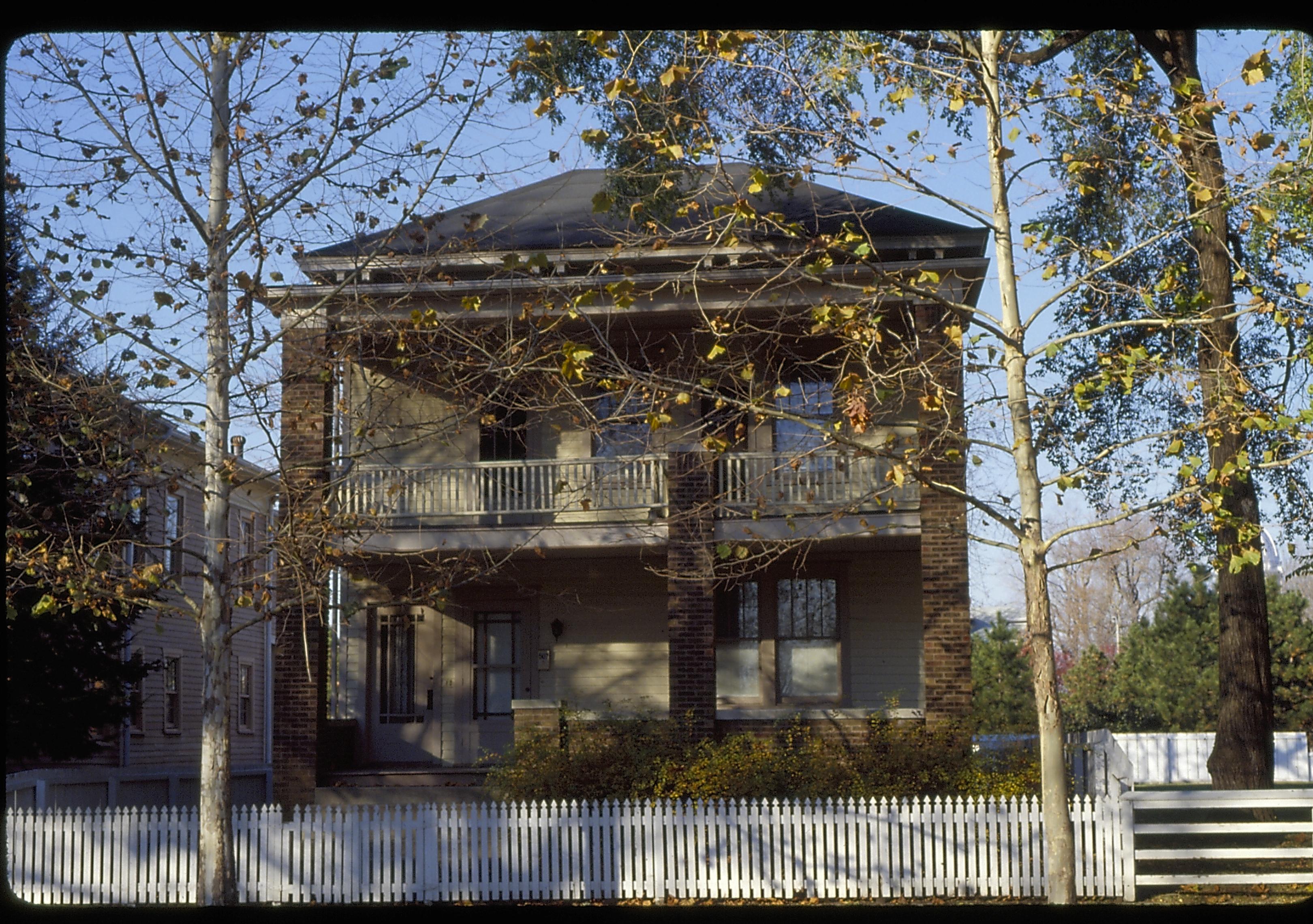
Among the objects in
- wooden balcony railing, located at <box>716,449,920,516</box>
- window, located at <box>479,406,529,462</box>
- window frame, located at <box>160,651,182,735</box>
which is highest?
window, located at <box>479,406,529,462</box>

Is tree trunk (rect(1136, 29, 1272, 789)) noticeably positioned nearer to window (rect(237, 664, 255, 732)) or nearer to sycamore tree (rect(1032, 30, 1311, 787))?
sycamore tree (rect(1032, 30, 1311, 787))

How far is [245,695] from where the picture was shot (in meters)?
30.0

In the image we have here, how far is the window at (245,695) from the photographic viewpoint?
2889 centimetres

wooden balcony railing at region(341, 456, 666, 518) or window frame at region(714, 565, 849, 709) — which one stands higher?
wooden balcony railing at region(341, 456, 666, 518)

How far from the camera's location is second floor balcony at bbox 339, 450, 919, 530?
54.7ft

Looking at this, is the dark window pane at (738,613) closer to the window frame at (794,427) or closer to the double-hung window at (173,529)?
the window frame at (794,427)

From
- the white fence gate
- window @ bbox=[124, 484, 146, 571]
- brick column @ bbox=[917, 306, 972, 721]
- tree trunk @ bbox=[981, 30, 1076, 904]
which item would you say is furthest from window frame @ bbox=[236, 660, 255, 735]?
tree trunk @ bbox=[981, 30, 1076, 904]

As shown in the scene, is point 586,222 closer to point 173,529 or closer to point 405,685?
point 405,685

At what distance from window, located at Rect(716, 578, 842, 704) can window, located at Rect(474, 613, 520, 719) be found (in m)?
2.96

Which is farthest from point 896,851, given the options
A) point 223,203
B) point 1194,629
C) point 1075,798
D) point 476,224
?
point 1194,629

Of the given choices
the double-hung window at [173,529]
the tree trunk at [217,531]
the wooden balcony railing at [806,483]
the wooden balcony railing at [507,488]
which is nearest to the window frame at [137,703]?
the double-hung window at [173,529]

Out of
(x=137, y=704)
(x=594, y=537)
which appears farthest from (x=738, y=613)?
(x=137, y=704)

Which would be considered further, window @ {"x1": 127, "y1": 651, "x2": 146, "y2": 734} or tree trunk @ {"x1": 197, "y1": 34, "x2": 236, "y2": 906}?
window @ {"x1": 127, "y1": 651, "x2": 146, "y2": 734}

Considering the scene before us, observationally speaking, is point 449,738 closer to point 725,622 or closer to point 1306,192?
point 725,622
